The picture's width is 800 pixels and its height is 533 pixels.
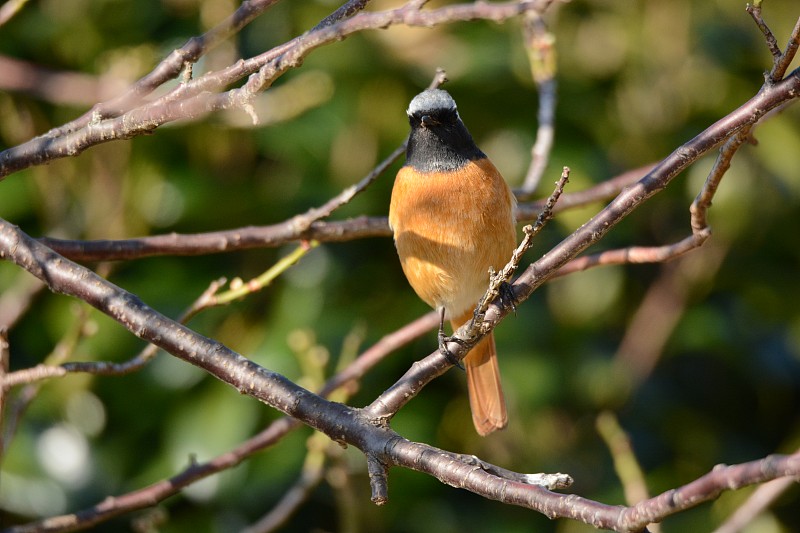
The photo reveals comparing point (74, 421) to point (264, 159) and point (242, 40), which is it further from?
point (242, 40)

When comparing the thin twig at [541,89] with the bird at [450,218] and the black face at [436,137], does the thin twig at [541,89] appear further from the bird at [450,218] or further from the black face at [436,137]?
the black face at [436,137]

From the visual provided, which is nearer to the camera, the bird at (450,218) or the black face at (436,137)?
the bird at (450,218)

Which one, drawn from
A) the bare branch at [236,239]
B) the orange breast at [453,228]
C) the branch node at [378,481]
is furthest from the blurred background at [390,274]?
the branch node at [378,481]

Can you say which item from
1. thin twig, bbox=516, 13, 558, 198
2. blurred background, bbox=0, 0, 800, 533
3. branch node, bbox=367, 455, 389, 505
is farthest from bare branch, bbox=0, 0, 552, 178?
blurred background, bbox=0, 0, 800, 533

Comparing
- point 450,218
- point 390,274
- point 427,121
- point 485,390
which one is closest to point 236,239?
point 450,218

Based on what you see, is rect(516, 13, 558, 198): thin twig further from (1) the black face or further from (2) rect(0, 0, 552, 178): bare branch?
(2) rect(0, 0, 552, 178): bare branch

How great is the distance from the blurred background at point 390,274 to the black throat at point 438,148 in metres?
0.70

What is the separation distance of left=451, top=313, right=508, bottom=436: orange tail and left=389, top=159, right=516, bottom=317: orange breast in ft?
1.13

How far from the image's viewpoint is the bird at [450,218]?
3613mm

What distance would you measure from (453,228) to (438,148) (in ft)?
1.25

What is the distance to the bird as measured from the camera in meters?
3.61

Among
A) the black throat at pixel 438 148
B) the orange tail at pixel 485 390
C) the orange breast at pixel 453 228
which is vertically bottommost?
the orange tail at pixel 485 390

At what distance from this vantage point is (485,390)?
397 centimetres

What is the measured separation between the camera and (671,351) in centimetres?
502
